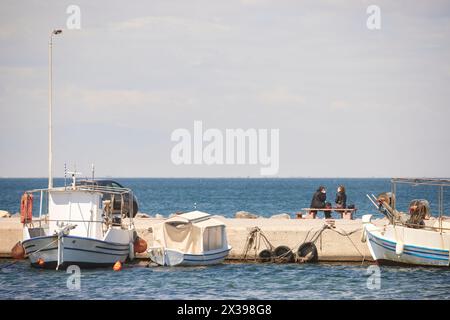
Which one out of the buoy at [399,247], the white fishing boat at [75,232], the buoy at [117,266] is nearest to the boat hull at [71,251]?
the white fishing boat at [75,232]

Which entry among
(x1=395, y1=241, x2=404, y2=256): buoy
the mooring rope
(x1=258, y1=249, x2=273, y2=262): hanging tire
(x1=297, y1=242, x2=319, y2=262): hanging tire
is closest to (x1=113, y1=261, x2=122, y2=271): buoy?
the mooring rope

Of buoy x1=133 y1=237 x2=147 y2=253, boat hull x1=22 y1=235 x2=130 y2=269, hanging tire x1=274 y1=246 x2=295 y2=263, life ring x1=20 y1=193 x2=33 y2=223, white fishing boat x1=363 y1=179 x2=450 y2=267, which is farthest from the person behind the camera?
buoy x1=133 y1=237 x2=147 y2=253

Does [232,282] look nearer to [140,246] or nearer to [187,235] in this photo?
[187,235]

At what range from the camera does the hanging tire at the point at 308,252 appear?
38.6 meters

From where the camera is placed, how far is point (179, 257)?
38094 millimetres

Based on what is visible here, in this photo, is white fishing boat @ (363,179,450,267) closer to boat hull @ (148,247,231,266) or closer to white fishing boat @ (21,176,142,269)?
boat hull @ (148,247,231,266)

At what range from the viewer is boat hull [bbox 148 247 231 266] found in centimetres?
3812

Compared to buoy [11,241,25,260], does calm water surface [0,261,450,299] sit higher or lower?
lower
